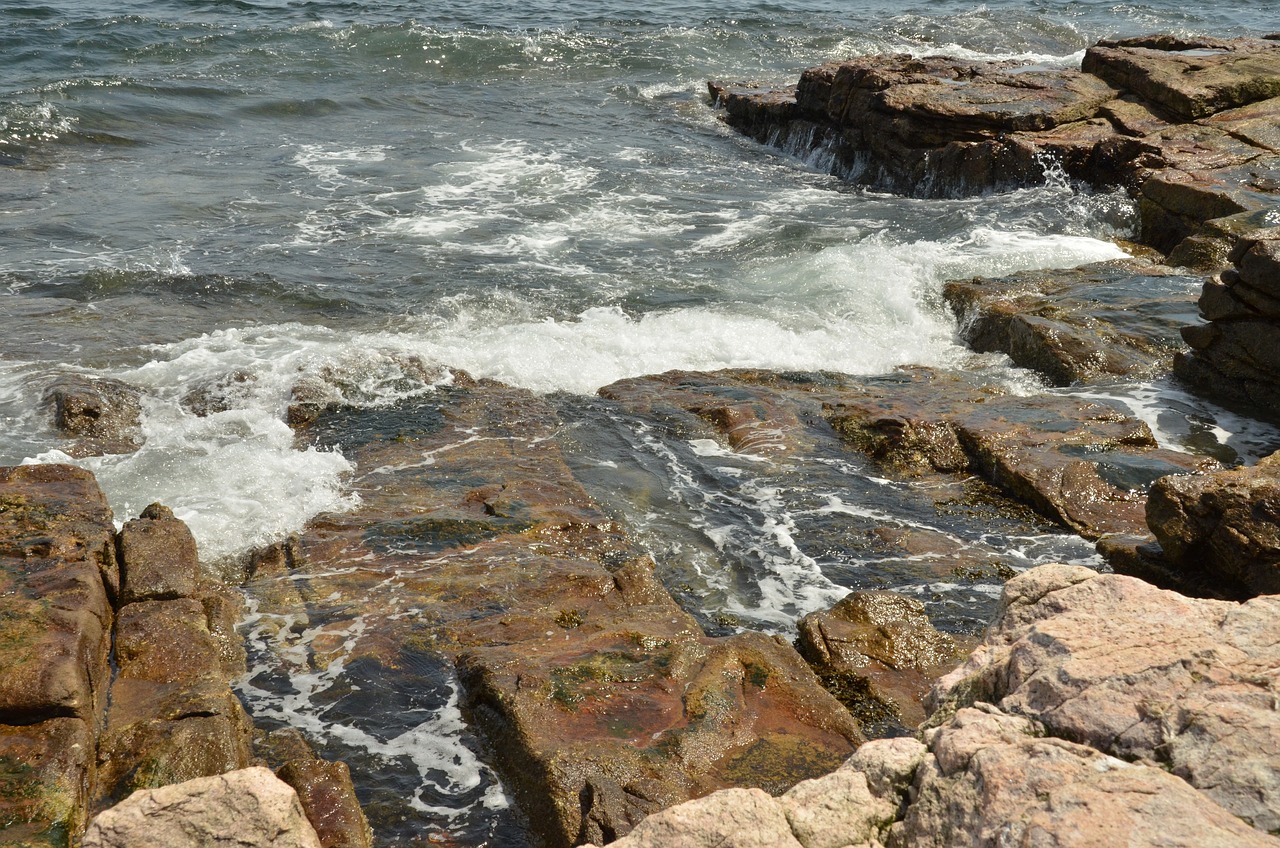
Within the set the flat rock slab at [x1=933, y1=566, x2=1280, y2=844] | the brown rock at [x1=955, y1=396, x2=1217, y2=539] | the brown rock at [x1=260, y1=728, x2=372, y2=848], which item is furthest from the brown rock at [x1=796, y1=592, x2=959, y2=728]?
the brown rock at [x1=260, y1=728, x2=372, y2=848]

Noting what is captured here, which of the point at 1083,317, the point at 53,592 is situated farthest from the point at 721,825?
the point at 1083,317

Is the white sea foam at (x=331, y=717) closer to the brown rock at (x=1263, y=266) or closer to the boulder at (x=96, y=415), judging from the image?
the boulder at (x=96, y=415)

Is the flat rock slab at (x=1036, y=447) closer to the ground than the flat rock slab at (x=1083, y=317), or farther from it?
closer to the ground

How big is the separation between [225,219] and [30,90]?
345 inches

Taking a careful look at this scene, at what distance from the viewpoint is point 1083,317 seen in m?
10.8

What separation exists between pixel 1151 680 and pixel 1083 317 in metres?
8.43

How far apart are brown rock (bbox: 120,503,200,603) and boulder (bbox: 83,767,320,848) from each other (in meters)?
2.78

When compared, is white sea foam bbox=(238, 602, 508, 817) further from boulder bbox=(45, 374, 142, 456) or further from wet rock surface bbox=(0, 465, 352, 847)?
boulder bbox=(45, 374, 142, 456)

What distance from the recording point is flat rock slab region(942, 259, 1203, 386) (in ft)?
33.2

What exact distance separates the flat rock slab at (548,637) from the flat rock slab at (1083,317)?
16.7ft

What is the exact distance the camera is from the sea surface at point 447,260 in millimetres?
7516

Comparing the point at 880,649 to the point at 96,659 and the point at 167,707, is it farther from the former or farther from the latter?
the point at 96,659

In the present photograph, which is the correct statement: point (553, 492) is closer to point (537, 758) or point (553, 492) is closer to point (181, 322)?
point (537, 758)

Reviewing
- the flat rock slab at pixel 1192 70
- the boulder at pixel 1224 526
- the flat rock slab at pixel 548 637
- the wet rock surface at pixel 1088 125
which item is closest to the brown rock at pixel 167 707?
the flat rock slab at pixel 548 637
